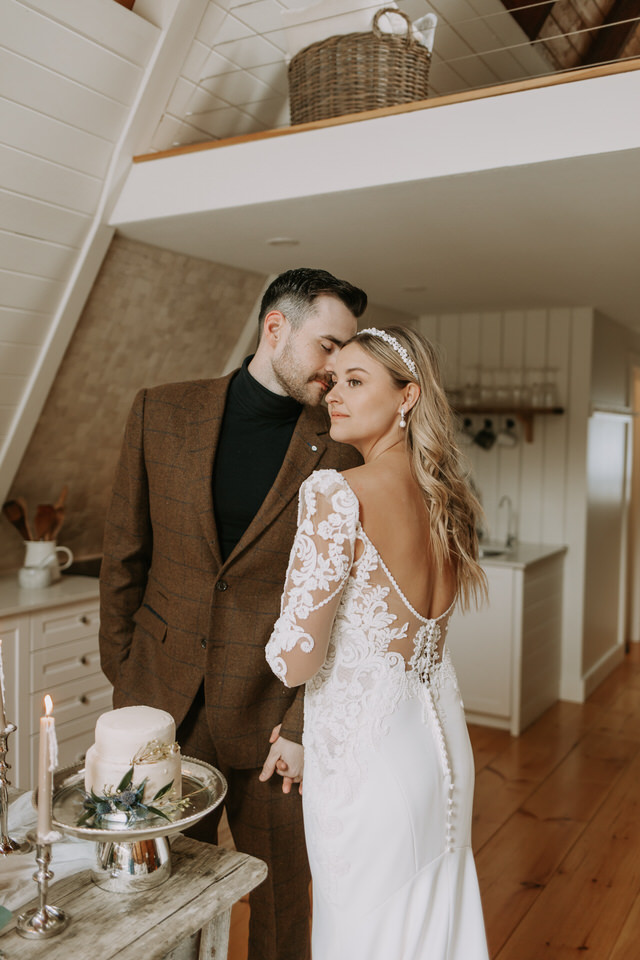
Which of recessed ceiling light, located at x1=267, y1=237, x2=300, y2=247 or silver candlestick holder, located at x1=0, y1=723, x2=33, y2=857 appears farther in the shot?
recessed ceiling light, located at x1=267, y1=237, x2=300, y2=247

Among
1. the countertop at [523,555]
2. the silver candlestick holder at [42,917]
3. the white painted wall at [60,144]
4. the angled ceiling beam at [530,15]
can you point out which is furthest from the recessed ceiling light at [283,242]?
the silver candlestick holder at [42,917]

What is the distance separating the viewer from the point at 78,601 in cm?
339

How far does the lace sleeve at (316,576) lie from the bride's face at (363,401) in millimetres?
140

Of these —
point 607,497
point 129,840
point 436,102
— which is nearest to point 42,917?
point 129,840

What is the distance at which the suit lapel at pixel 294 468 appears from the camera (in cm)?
179

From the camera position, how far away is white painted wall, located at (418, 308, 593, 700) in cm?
496

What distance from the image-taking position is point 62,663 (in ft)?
11.1

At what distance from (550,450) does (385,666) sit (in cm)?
→ 381

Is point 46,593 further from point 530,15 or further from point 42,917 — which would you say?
point 530,15

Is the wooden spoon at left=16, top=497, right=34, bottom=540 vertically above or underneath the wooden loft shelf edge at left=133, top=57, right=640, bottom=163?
underneath

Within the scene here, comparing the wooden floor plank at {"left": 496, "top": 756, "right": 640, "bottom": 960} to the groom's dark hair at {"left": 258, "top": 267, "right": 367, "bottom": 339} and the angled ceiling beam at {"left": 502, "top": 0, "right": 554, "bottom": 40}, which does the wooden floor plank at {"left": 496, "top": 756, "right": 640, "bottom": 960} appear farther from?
the angled ceiling beam at {"left": 502, "top": 0, "right": 554, "bottom": 40}

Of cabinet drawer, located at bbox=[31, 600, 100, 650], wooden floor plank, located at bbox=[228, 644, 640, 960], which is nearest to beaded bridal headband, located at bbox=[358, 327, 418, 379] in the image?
wooden floor plank, located at bbox=[228, 644, 640, 960]

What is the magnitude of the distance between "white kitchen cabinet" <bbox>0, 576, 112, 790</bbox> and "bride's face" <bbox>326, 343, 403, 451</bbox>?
1.94m

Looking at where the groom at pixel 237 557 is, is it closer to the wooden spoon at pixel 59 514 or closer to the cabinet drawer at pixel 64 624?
the cabinet drawer at pixel 64 624
